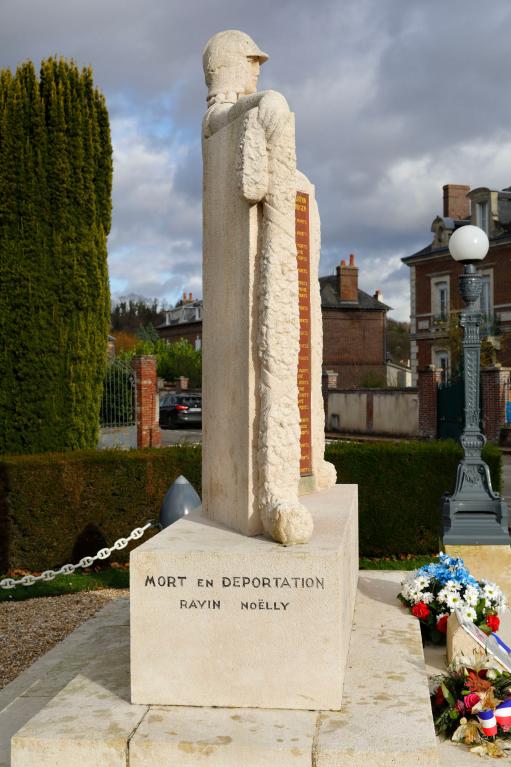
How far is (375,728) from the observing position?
11.4ft

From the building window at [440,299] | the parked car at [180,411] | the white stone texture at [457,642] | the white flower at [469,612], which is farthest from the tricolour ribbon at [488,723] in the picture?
the building window at [440,299]

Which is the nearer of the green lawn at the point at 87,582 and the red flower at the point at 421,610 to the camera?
the red flower at the point at 421,610

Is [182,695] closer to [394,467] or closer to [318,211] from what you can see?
[318,211]

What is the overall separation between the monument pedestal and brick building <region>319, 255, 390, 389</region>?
145 ft

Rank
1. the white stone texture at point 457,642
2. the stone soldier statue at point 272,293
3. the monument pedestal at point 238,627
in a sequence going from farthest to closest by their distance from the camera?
the white stone texture at point 457,642, the stone soldier statue at point 272,293, the monument pedestal at point 238,627

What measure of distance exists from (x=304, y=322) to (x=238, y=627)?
232cm

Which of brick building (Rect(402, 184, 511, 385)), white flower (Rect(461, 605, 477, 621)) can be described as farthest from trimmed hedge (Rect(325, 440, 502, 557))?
brick building (Rect(402, 184, 511, 385))

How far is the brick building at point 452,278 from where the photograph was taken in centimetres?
3534

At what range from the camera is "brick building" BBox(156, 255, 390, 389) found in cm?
4831

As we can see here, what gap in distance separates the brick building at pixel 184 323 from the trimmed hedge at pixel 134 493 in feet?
178

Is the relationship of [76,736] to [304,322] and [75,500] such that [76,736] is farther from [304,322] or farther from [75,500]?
[75,500]

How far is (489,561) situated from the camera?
24.1 ft

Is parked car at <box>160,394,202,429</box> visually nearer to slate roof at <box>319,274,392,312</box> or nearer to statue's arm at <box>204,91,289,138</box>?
slate roof at <box>319,274,392,312</box>

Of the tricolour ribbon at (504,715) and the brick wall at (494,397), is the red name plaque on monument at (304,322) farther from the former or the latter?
the brick wall at (494,397)
